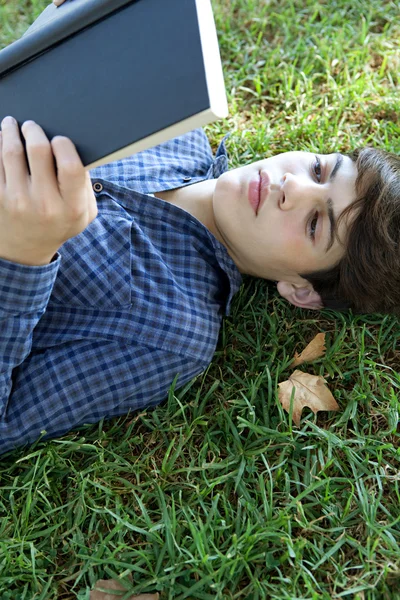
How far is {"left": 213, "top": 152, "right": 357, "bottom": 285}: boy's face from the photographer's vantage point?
7.89ft

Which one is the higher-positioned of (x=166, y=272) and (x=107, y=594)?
(x=166, y=272)

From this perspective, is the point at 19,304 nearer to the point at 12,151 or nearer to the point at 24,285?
the point at 24,285

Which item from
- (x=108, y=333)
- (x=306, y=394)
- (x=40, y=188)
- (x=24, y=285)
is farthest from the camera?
(x=306, y=394)

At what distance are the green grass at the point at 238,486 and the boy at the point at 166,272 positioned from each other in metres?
0.13

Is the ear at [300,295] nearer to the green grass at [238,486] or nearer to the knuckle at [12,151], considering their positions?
the green grass at [238,486]

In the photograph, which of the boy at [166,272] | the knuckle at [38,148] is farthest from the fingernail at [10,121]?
the boy at [166,272]

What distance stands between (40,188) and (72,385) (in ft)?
3.03

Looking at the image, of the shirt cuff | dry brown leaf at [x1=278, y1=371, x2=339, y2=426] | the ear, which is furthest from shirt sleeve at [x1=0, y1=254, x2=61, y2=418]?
the ear

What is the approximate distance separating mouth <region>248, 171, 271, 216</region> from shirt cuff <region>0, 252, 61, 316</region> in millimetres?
869

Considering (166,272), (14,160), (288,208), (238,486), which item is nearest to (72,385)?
(166,272)

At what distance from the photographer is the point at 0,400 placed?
2.18 m

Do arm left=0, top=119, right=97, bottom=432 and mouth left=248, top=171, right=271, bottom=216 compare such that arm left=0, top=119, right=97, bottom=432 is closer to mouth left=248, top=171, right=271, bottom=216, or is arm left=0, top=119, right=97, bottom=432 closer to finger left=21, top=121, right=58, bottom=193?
finger left=21, top=121, right=58, bottom=193

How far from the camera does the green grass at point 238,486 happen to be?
195 cm

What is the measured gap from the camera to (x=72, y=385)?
225cm
